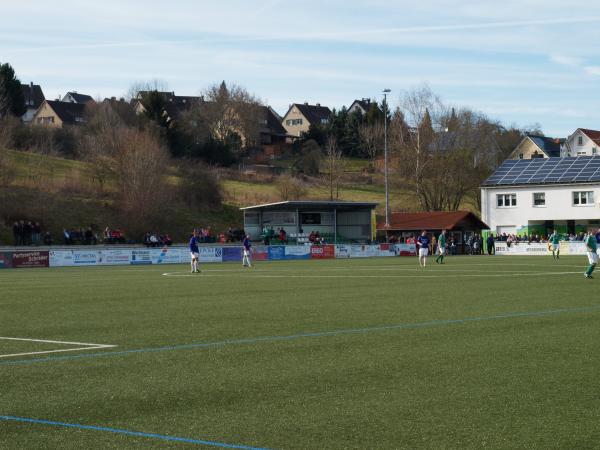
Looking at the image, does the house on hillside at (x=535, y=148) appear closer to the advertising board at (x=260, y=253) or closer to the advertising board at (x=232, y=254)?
the advertising board at (x=260, y=253)

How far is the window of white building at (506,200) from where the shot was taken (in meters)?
84.4

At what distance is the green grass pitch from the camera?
7.82 m

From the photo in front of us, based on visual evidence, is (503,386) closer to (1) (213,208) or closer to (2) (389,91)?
(2) (389,91)

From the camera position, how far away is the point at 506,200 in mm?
84812

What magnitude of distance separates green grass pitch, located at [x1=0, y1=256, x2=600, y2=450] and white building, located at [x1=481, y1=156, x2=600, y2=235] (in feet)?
203

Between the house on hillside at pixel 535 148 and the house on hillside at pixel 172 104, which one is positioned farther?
the house on hillside at pixel 535 148

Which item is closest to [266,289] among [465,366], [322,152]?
[465,366]

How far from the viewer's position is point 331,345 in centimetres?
1345

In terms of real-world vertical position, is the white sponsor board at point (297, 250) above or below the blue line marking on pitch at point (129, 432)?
above

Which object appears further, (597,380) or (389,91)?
(389,91)

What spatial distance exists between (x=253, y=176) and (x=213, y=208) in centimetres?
1764

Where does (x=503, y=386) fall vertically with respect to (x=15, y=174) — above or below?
below

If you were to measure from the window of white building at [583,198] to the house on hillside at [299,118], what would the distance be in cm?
7792

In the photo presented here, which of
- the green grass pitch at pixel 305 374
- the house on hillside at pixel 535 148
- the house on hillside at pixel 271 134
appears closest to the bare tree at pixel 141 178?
the house on hillside at pixel 271 134
